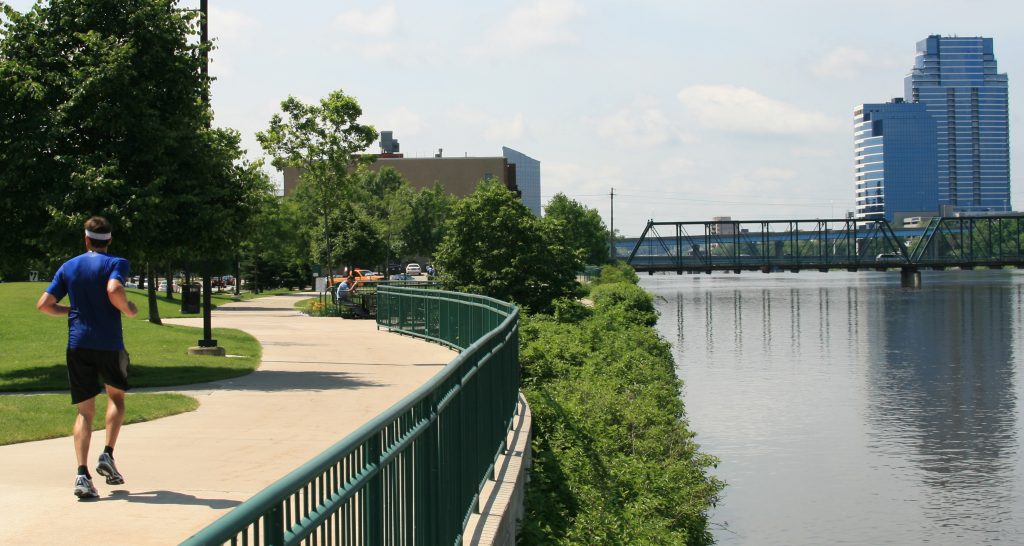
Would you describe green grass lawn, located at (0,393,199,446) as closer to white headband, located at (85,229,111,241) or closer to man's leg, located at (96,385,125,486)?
man's leg, located at (96,385,125,486)

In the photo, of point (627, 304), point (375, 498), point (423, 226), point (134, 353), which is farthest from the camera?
point (423, 226)

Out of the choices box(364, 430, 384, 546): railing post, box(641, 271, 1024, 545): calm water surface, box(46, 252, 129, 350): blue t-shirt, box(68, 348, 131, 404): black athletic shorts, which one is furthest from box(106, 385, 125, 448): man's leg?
box(641, 271, 1024, 545): calm water surface

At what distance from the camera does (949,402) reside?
30984 mm

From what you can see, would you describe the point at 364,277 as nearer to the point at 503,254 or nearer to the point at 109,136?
the point at 503,254

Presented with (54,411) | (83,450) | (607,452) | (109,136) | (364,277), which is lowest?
(607,452)

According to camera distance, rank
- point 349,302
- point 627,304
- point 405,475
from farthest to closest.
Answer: point 627,304 → point 349,302 → point 405,475

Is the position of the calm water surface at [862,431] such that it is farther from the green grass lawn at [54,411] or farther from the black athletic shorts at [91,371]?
the black athletic shorts at [91,371]

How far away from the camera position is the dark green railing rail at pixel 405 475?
360 centimetres

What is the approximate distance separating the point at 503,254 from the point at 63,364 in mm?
18659

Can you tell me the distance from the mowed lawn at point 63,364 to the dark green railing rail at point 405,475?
16.0ft

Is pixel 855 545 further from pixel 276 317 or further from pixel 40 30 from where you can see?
pixel 276 317

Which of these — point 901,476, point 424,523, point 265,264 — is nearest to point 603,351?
point 901,476

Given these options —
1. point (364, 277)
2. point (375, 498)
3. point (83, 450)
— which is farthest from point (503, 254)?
point (375, 498)

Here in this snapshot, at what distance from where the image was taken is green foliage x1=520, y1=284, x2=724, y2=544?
40.3 feet
